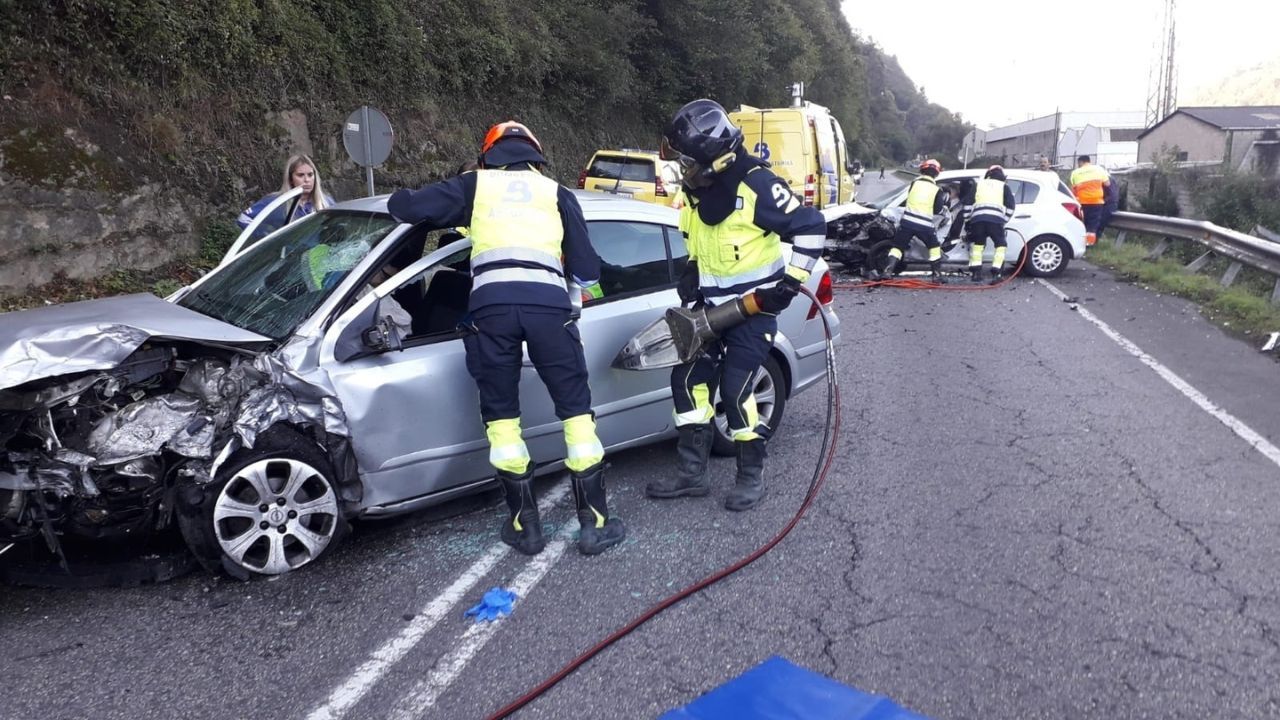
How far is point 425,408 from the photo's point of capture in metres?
3.96

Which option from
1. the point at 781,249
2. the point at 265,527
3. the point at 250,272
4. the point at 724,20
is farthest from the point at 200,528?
the point at 724,20

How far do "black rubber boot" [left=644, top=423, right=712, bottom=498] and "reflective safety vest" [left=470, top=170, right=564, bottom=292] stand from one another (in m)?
1.21

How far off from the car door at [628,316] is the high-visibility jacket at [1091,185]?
41.3ft

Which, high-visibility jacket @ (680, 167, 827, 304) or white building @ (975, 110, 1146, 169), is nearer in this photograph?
high-visibility jacket @ (680, 167, 827, 304)

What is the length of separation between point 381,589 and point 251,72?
10.2 meters

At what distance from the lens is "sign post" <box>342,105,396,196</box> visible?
10.1 meters

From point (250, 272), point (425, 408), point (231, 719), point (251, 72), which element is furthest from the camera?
point (251, 72)

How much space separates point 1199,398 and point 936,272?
19.1 feet

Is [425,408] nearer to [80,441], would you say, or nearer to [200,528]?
[200,528]

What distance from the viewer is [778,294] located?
4.32 metres

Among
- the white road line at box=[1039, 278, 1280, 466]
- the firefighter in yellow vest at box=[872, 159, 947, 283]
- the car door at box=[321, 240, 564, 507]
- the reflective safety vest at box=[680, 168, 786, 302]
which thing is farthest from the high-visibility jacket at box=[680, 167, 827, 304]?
the firefighter in yellow vest at box=[872, 159, 947, 283]

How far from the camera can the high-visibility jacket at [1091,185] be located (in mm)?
15109

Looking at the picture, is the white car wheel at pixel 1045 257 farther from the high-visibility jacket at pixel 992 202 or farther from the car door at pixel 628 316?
the car door at pixel 628 316

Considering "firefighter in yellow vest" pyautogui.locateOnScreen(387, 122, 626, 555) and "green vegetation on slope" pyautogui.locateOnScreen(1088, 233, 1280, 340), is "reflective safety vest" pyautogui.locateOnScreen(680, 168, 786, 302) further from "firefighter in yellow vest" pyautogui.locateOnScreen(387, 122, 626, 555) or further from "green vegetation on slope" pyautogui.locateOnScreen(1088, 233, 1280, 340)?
"green vegetation on slope" pyautogui.locateOnScreen(1088, 233, 1280, 340)
